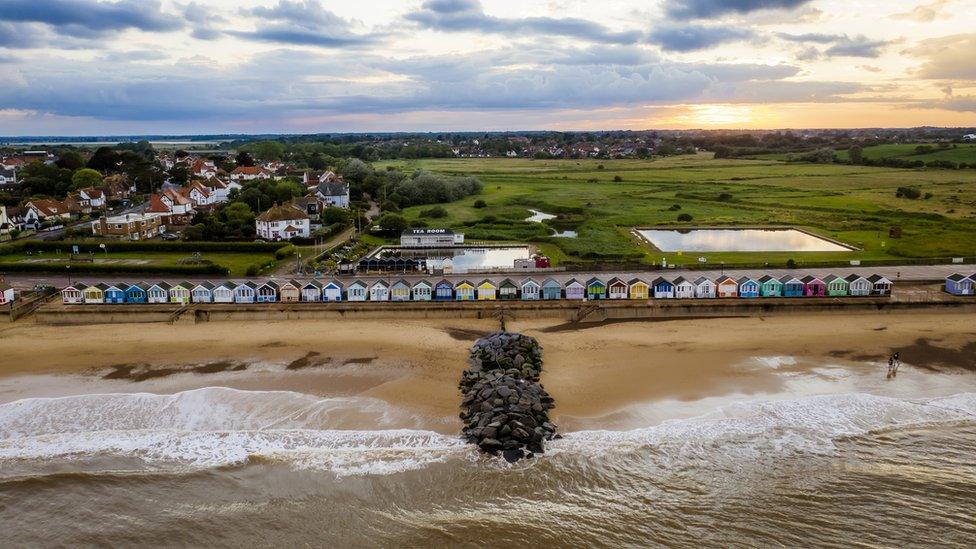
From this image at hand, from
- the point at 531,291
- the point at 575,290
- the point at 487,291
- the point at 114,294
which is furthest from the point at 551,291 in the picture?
the point at 114,294

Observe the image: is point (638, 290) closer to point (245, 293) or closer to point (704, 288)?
point (704, 288)

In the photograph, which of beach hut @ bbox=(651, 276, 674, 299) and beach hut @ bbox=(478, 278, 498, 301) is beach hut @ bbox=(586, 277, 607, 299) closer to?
beach hut @ bbox=(651, 276, 674, 299)

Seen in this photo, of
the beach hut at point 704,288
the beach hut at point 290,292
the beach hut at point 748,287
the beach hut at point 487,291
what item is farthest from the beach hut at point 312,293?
the beach hut at point 748,287

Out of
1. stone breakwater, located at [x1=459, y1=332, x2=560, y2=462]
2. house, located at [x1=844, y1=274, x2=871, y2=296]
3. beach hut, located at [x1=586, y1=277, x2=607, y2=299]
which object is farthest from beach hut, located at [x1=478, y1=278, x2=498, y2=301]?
house, located at [x1=844, y1=274, x2=871, y2=296]

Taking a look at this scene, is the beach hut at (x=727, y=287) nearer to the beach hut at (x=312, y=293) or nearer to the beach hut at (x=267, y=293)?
the beach hut at (x=312, y=293)

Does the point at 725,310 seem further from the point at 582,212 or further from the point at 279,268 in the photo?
the point at 582,212
